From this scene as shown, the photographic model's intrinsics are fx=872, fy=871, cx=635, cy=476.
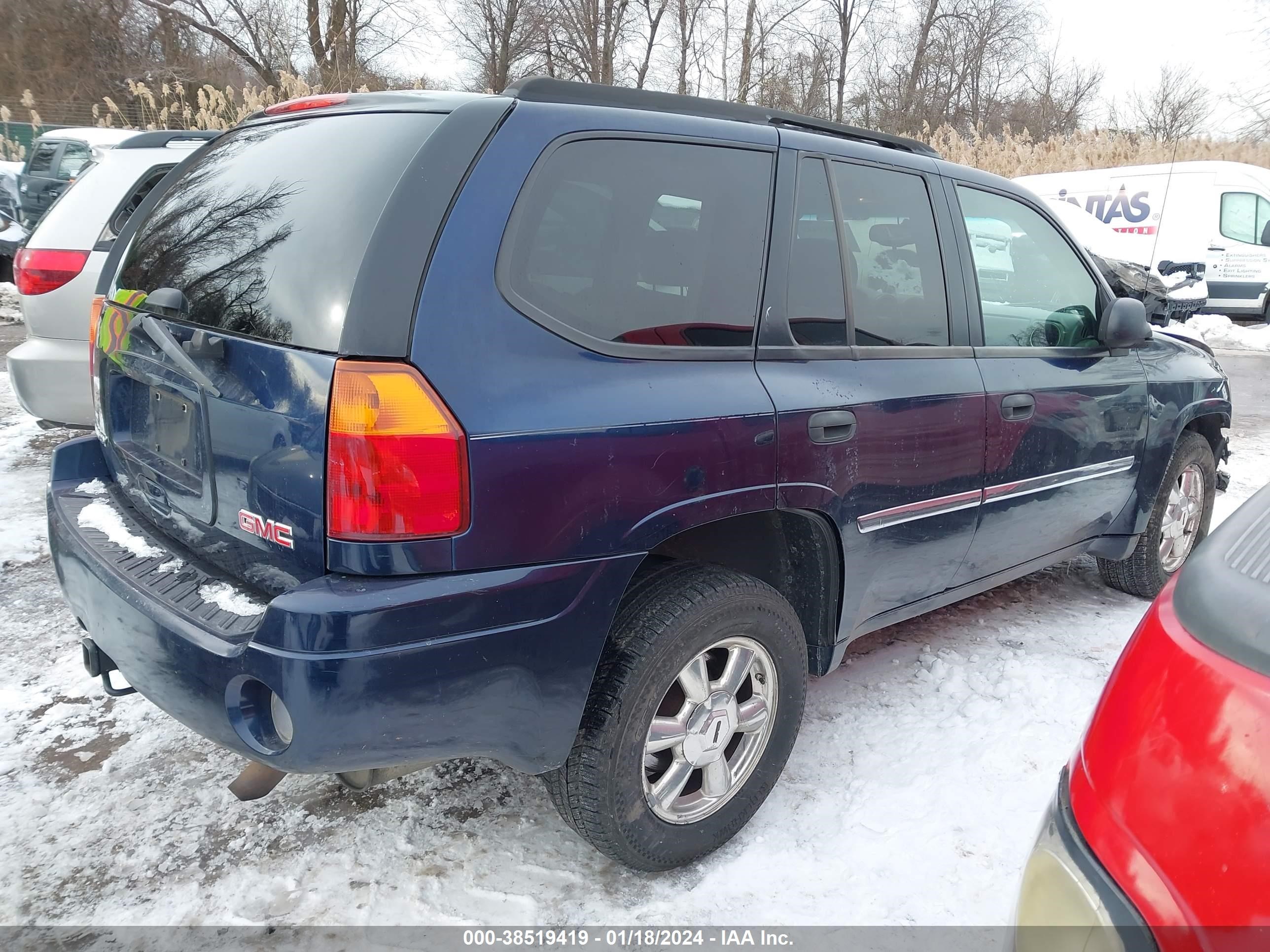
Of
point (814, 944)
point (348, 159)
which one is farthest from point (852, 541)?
point (348, 159)

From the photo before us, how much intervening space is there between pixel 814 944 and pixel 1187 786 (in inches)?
52.3

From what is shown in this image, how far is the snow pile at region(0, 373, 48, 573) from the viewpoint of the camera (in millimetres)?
4172

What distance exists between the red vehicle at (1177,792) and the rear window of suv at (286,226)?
56.9 inches

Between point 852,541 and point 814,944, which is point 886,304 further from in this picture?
point 814,944

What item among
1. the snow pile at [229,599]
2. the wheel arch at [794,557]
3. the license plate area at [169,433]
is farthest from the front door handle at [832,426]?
the license plate area at [169,433]

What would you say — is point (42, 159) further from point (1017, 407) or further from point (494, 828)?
point (1017, 407)

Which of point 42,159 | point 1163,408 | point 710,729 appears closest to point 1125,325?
point 1163,408

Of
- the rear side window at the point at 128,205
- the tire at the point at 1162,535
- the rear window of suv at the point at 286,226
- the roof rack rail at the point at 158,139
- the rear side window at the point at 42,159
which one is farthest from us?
the rear side window at the point at 42,159

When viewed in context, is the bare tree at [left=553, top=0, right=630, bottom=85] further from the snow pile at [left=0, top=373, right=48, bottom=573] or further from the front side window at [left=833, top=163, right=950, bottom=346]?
the front side window at [left=833, top=163, right=950, bottom=346]

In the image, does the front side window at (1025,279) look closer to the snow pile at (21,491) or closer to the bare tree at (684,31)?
the snow pile at (21,491)

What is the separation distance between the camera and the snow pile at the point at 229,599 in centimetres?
185

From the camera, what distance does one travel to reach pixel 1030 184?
16062mm

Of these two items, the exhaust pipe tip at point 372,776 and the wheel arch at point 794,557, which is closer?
the exhaust pipe tip at point 372,776

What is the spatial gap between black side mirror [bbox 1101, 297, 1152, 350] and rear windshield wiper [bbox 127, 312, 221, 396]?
10.2 ft
